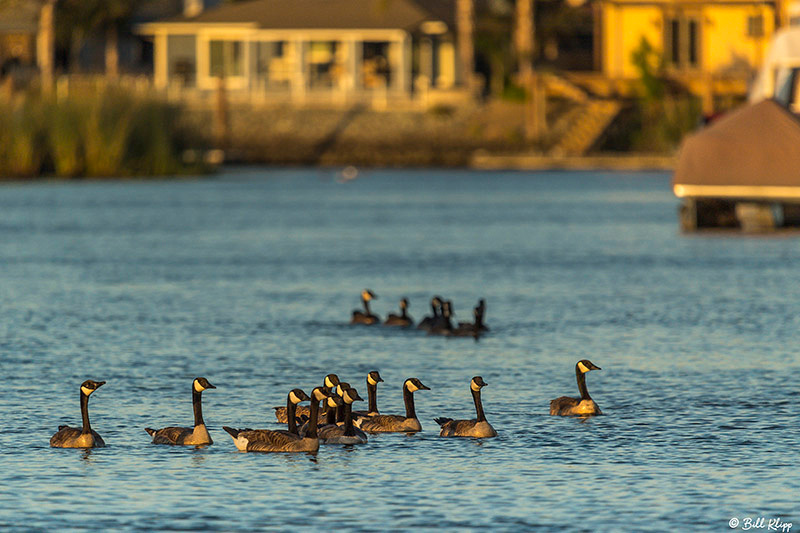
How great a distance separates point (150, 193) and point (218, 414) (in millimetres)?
49789

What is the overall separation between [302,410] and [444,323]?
7476 mm

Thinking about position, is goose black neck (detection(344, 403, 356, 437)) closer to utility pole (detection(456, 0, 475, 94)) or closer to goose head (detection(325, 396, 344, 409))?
→ goose head (detection(325, 396, 344, 409))

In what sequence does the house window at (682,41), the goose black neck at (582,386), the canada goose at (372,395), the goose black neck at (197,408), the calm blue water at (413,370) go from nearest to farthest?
1. the calm blue water at (413,370)
2. the goose black neck at (197,408)
3. the canada goose at (372,395)
4. the goose black neck at (582,386)
5. the house window at (682,41)

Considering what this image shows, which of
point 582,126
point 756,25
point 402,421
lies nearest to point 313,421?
point 402,421

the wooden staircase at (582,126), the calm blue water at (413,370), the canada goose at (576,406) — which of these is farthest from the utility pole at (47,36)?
the canada goose at (576,406)

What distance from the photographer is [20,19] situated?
105 meters

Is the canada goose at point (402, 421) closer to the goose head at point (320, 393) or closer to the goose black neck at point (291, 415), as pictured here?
the goose head at point (320, 393)

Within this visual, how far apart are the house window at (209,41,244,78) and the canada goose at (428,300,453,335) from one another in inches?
2927

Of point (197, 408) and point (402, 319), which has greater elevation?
point (197, 408)

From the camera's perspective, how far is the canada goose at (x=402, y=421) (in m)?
16.6

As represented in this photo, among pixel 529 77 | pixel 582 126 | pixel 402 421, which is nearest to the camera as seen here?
pixel 402 421

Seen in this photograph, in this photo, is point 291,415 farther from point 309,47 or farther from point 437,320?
point 309,47

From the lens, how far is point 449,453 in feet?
51.6

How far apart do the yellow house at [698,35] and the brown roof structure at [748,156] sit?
1531 inches
